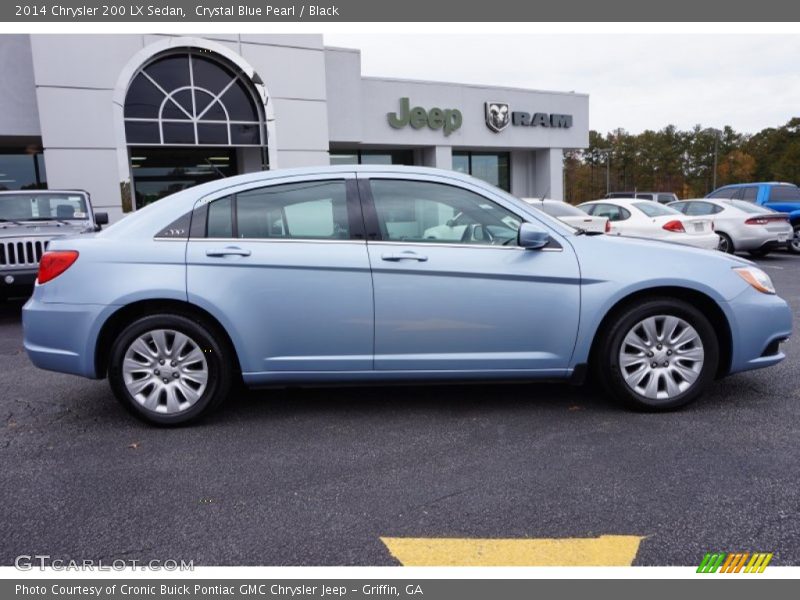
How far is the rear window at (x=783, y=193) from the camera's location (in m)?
15.2

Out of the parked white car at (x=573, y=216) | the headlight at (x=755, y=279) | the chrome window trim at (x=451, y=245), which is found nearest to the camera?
the chrome window trim at (x=451, y=245)

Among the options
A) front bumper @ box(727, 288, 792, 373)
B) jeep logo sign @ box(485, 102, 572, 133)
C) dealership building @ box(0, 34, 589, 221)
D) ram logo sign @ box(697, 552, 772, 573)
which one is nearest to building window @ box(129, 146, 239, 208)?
dealership building @ box(0, 34, 589, 221)

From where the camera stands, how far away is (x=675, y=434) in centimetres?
368

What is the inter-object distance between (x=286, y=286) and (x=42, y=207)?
682cm

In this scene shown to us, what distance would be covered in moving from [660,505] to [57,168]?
51.2 feet

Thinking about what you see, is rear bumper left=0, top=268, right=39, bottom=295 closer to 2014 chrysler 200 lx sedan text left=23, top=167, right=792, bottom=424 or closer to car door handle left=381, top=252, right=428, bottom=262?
2014 chrysler 200 lx sedan text left=23, top=167, right=792, bottom=424

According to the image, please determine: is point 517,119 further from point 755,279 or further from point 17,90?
point 755,279

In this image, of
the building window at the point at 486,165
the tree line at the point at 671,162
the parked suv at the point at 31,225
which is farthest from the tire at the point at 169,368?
the tree line at the point at 671,162

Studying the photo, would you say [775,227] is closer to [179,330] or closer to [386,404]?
[386,404]

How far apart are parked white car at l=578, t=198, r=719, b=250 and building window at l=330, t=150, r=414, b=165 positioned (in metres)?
10.5

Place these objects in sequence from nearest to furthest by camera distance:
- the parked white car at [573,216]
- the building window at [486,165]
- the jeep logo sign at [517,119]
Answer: the parked white car at [573,216]
the jeep logo sign at [517,119]
the building window at [486,165]

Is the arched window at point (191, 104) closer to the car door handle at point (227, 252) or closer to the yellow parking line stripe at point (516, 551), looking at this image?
the car door handle at point (227, 252)

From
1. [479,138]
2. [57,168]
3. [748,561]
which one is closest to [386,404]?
[748,561]

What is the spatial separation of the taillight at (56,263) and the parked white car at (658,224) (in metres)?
9.31
